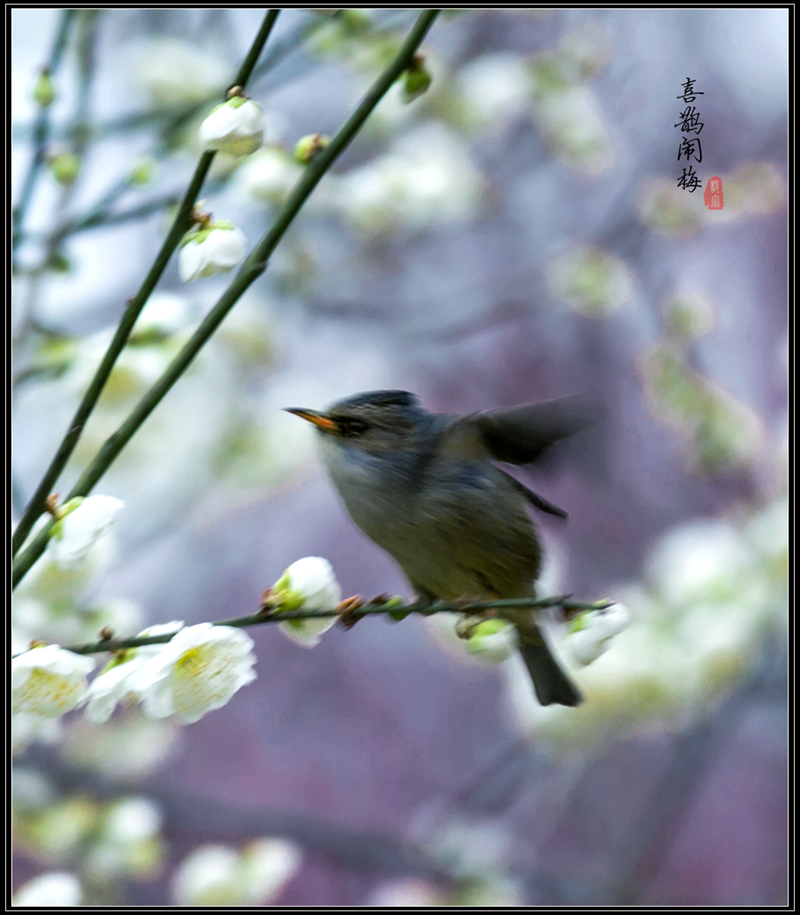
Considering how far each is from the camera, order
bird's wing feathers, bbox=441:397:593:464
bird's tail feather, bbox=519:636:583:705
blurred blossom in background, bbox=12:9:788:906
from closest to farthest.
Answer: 1. bird's wing feathers, bbox=441:397:593:464
2. bird's tail feather, bbox=519:636:583:705
3. blurred blossom in background, bbox=12:9:788:906

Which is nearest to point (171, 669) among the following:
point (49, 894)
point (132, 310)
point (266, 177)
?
point (132, 310)

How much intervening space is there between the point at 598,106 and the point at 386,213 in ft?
1.33

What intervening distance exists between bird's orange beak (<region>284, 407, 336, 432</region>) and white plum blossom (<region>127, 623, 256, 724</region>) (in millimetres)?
177

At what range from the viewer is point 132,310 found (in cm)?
30

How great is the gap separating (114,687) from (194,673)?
0.03 meters

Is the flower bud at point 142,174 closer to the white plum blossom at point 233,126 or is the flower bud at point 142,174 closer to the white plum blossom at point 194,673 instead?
the white plum blossom at point 233,126

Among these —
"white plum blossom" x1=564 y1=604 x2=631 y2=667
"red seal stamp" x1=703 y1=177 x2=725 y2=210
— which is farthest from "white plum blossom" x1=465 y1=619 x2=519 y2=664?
"red seal stamp" x1=703 y1=177 x2=725 y2=210

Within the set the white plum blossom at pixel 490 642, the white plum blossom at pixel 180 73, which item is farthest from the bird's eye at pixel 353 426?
the white plum blossom at pixel 180 73

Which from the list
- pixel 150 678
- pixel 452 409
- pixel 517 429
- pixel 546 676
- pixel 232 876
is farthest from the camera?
pixel 452 409

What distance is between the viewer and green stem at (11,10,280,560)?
0.96ft

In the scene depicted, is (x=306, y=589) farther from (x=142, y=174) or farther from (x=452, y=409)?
(x=452, y=409)

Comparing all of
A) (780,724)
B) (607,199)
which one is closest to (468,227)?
(607,199)

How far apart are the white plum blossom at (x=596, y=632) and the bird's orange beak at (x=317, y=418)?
0.21m

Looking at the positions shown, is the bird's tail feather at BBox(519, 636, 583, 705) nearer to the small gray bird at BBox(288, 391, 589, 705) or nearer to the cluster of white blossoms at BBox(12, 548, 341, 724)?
the small gray bird at BBox(288, 391, 589, 705)
